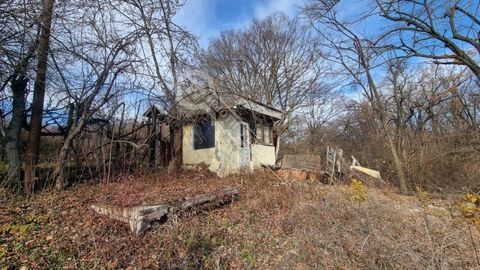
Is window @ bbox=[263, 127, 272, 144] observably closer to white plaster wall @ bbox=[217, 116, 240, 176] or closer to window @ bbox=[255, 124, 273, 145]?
window @ bbox=[255, 124, 273, 145]

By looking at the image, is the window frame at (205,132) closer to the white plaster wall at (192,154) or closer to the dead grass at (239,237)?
the white plaster wall at (192,154)

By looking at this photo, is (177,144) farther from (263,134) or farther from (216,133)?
(263,134)

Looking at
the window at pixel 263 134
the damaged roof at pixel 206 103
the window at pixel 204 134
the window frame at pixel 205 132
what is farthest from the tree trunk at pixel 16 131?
the window at pixel 263 134

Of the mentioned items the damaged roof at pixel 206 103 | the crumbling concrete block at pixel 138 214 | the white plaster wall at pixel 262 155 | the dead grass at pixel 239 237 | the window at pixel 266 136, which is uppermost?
the damaged roof at pixel 206 103

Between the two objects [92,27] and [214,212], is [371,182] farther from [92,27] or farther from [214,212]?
[92,27]

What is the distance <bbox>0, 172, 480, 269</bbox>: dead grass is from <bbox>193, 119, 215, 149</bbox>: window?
5092mm

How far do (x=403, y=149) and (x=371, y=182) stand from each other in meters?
3.67

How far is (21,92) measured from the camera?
7.05m

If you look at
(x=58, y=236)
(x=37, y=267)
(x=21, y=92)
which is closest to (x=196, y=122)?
(x=21, y=92)

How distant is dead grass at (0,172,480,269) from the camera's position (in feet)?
12.6

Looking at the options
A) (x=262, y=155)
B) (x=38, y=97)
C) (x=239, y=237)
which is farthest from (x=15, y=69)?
(x=262, y=155)

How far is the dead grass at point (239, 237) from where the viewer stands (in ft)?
12.6

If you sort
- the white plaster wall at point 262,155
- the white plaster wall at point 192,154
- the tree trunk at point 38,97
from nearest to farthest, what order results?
the tree trunk at point 38,97
the white plaster wall at point 192,154
the white plaster wall at point 262,155

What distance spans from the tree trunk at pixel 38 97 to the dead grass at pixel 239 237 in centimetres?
87
